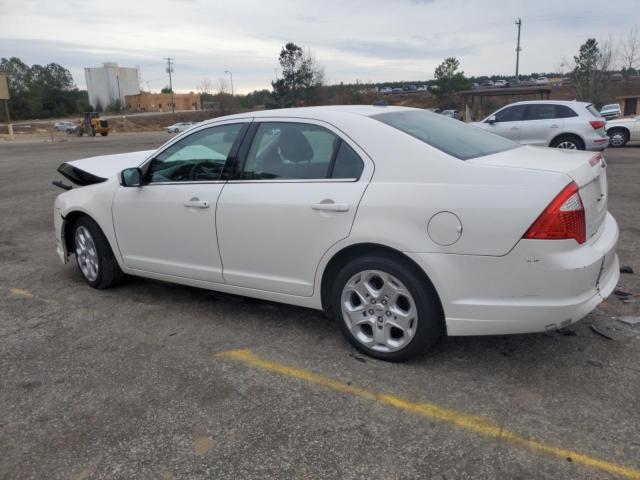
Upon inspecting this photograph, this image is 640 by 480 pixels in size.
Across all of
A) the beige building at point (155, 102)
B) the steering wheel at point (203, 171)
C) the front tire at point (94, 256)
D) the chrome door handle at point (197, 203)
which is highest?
the beige building at point (155, 102)

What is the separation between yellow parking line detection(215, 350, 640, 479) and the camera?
2.50 m

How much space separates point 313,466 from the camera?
2561 millimetres

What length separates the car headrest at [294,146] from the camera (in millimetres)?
3768

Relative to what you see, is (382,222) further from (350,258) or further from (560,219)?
(560,219)

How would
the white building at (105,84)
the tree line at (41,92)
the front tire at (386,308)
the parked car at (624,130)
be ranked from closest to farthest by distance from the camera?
the front tire at (386,308) → the parked car at (624,130) → the tree line at (41,92) → the white building at (105,84)

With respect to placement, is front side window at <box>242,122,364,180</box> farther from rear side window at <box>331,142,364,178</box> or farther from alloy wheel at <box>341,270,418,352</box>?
alloy wheel at <box>341,270,418,352</box>

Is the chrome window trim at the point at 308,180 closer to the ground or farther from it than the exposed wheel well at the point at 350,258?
farther from it

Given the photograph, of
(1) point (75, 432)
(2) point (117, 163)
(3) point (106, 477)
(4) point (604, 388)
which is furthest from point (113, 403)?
(2) point (117, 163)

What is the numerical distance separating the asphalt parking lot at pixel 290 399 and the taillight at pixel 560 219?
2.94 ft

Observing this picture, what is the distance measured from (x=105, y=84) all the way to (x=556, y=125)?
111592 millimetres

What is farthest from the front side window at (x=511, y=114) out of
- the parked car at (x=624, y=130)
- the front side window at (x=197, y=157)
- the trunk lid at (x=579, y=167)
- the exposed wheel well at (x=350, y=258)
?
the exposed wheel well at (x=350, y=258)

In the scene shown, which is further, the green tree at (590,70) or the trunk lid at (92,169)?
the green tree at (590,70)

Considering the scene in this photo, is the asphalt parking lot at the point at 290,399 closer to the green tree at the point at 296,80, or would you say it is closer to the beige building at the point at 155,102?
the green tree at the point at 296,80

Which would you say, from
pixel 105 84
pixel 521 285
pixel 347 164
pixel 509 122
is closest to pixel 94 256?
pixel 347 164
